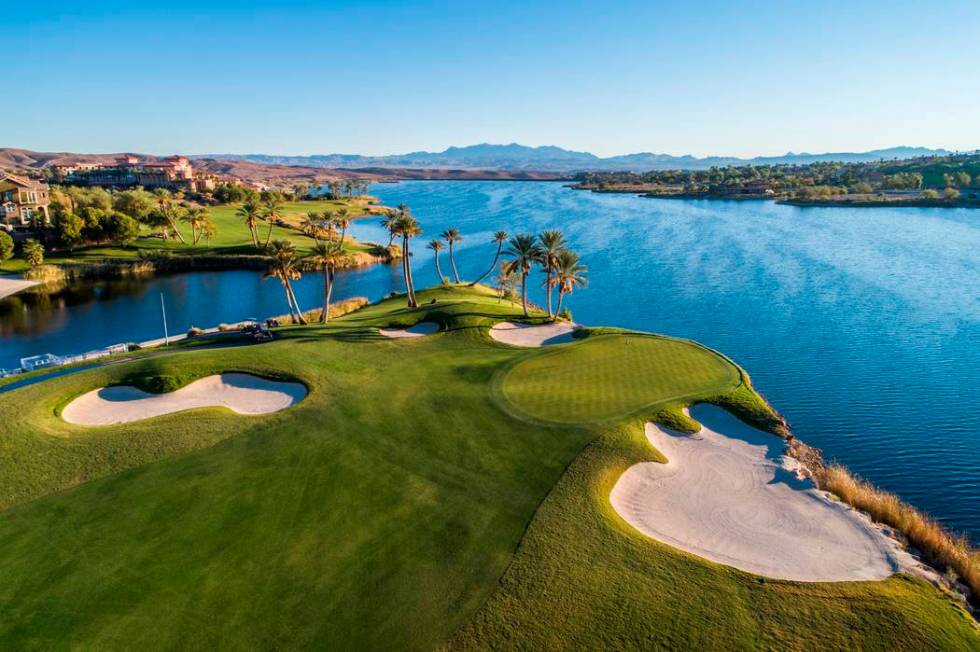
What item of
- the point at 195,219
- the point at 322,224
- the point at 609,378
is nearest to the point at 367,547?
the point at 609,378

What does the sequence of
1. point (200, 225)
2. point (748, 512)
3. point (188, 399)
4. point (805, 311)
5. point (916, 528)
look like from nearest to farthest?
point (916, 528) → point (748, 512) → point (188, 399) → point (805, 311) → point (200, 225)

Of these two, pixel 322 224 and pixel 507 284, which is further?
pixel 322 224

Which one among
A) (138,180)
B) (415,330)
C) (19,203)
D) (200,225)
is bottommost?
(415,330)

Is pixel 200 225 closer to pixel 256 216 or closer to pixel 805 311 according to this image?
pixel 256 216

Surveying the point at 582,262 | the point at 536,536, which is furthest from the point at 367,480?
the point at 582,262

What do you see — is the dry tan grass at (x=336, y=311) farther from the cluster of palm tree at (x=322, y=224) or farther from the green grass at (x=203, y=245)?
the green grass at (x=203, y=245)

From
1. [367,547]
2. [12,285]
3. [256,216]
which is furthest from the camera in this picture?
[256,216]
